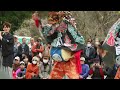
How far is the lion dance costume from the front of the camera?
22.2 ft

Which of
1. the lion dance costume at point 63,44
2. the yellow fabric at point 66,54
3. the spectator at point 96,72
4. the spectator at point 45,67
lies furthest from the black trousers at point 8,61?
the spectator at point 96,72

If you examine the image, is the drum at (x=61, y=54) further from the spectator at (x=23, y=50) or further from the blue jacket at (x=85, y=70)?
the spectator at (x=23, y=50)

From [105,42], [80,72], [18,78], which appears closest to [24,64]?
[18,78]

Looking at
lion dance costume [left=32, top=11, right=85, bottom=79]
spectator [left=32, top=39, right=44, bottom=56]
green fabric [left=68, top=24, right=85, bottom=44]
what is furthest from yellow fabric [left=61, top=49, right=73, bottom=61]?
spectator [left=32, top=39, right=44, bottom=56]

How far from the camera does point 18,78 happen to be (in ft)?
22.7

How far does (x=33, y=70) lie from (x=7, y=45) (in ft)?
1.90

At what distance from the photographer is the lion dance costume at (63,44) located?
22.2 ft

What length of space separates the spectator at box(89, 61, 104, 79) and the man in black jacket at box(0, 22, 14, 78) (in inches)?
51.5

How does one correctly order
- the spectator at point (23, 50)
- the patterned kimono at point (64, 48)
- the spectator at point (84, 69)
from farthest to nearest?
the spectator at point (23, 50) → the spectator at point (84, 69) → the patterned kimono at point (64, 48)

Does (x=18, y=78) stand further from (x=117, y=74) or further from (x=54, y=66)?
(x=117, y=74)

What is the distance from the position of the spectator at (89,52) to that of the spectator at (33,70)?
A: 796mm
